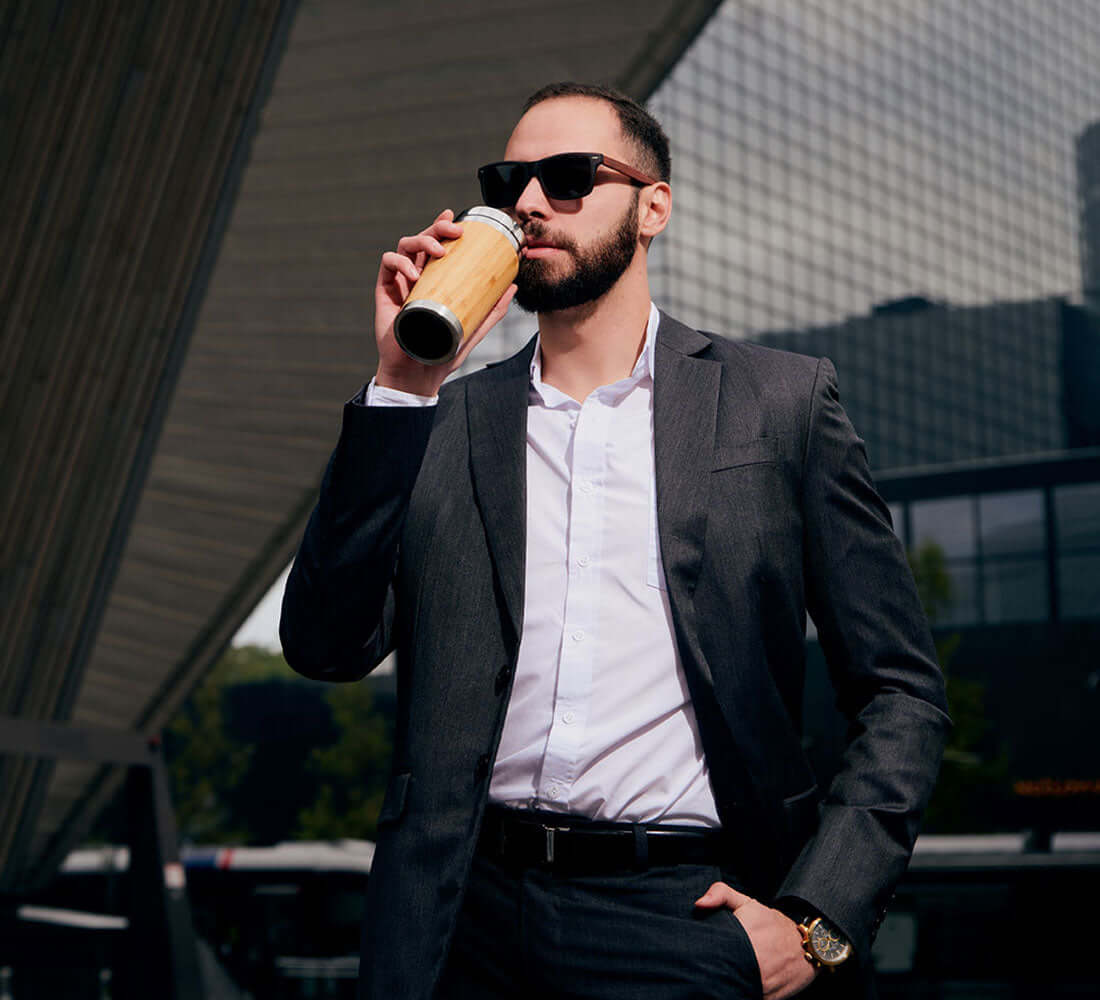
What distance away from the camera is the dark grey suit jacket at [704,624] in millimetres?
1767

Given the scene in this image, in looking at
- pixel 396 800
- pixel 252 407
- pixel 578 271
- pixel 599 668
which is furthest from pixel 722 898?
pixel 252 407

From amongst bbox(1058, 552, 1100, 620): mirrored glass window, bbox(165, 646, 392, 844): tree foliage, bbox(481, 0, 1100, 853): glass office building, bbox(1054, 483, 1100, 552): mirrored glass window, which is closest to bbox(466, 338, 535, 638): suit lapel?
bbox(481, 0, 1100, 853): glass office building

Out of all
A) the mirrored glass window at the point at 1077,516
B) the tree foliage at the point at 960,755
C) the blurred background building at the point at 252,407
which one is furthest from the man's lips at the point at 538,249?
the mirrored glass window at the point at 1077,516

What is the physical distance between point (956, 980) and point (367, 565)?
13810 millimetres

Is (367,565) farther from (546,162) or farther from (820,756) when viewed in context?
(820,756)

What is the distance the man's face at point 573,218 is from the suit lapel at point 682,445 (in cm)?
15

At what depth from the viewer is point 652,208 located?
6.98 ft

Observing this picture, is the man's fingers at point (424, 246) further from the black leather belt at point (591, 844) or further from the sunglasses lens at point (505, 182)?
the black leather belt at point (591, 844)

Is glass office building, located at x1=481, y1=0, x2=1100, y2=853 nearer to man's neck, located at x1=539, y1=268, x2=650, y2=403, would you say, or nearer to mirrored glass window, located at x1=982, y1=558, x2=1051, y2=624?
mirrored glass window, located at x1=982, y1=558, x2=1051, y2=624

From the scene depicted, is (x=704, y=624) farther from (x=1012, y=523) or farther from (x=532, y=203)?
(x=1012, y=523)

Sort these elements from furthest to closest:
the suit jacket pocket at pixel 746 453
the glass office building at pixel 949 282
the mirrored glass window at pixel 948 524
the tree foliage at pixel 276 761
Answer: the tree foliage at pixel 276 761 < the mirrored glass window at pixel 948 524 < the glass office building at pixel 949 282 < the suit jacket pocket at pixel 746 453

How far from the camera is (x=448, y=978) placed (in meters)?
1.76

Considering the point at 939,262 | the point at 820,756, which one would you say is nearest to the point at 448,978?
the point at 820,756

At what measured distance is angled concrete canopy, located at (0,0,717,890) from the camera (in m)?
8.20
